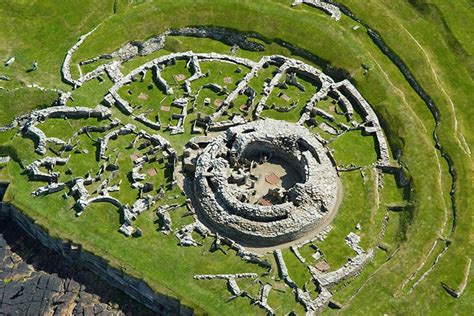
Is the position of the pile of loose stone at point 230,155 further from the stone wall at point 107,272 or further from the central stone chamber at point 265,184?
the stone wall at point 107,272

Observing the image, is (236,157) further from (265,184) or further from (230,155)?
(265,184)

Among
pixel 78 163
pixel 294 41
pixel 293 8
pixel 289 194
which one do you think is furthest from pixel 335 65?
pixel 78 163

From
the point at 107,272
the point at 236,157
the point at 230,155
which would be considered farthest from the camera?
the point at 230,155

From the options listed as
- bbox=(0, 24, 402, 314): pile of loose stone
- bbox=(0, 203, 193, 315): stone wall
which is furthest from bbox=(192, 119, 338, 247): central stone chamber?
bbox=(0, 203, 193, 315): stone wall

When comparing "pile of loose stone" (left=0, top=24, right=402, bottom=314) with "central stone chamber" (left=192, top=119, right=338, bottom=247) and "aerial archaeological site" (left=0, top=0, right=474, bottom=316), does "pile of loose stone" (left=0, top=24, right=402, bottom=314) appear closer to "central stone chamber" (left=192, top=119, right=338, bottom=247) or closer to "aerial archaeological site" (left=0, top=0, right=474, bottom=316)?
"central stone chamber" (left=192, top=119, right=338, bottom=247)

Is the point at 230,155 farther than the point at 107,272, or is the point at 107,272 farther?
the point at 230,155

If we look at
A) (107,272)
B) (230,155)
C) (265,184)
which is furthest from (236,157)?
(107,272)
